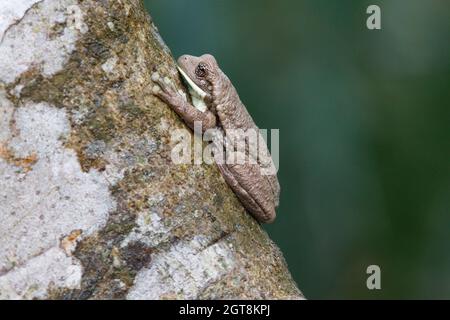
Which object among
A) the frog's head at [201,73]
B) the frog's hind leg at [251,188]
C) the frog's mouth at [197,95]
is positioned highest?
the frog's head at [201,73]

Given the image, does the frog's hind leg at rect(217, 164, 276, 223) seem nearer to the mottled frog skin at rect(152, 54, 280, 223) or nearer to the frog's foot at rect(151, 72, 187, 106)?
the mottled frog skin at rect(152, 54, 280, 223)

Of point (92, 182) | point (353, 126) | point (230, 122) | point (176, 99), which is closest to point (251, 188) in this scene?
point (230, 122)

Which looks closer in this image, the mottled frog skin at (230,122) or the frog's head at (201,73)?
the mottled frog skin at (230,122)

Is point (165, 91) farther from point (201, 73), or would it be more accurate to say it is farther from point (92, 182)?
point (201, 73)

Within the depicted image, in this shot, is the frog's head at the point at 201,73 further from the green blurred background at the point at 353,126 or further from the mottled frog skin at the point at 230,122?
the green blurred background at the point at 353,126

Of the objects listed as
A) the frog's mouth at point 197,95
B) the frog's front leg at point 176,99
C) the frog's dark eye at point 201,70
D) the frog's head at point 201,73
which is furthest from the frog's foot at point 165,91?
the frog's dark eye at point 201,70
